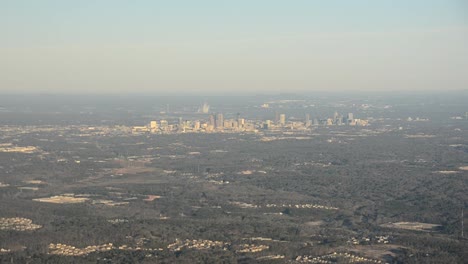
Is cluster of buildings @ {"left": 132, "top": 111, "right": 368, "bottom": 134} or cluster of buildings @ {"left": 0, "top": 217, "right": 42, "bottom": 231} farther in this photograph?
cluster of buildings @ {"left": 132, "top": 111, "right": 368, "bottom": 134}

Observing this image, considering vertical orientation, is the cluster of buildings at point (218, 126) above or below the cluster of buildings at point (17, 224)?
below

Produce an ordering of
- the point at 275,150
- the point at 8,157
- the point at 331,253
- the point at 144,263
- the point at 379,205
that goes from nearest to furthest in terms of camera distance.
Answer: the point at 144,263 → the point at 331,253 → the point at 379,205 → the point at 8,157 → the point at 275,150

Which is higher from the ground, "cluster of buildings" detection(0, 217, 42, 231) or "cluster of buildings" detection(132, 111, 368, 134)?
"cluster of buildings" detection(0, 217, 42, 231)

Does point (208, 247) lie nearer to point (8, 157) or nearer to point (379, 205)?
point (379, 205)

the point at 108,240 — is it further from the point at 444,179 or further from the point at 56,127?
the point at 56,127

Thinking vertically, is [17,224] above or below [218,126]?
above

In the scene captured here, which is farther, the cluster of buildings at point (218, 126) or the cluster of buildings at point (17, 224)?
the cluster of buildings at point (218, 126)

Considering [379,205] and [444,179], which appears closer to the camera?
[379,205]

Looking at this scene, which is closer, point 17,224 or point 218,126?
point 17,224

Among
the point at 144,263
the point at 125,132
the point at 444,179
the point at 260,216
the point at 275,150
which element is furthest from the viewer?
the point at 125,132

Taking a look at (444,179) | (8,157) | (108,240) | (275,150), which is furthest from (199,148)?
(108,240)
